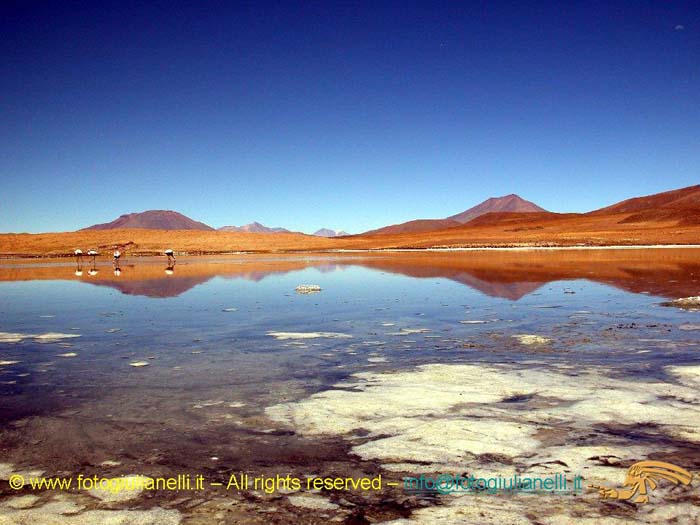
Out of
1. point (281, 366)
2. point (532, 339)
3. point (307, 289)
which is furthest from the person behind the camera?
point (307, 289)

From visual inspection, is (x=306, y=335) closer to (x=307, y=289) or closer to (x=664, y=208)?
(x=307, y=289)

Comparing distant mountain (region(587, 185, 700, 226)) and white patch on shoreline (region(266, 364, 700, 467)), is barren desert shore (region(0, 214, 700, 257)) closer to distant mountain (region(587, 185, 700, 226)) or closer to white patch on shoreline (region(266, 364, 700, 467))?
distant mountain (region(587, 185, 700, 226))

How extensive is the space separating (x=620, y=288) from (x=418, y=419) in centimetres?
1278

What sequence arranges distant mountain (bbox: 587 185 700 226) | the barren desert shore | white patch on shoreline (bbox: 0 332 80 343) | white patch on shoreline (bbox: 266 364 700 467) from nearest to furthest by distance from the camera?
white patch on shoreline (bbox: 266 364 700 467), white patch on shoreline (bbox: 0 332 80 343), the barren desert shore, distant mountain (bbox: 587 185 700 226)

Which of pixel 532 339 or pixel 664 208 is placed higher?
pixel 664 208

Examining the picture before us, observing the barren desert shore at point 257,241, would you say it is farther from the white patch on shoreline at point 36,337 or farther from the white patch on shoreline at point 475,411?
the white patch on shoreline at point 475,411

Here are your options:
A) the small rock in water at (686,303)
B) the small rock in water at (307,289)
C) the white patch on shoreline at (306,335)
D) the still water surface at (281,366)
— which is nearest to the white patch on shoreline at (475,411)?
the still water surface at (281,366)

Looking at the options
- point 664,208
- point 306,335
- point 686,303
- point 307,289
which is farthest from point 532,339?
point 664,208

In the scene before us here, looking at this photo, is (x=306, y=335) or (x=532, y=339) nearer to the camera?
(x=532, y=339)

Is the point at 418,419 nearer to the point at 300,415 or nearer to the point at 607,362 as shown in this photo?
the point at 300,415

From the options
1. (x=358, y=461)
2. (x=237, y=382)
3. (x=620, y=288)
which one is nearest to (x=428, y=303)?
(x=620, y=288)

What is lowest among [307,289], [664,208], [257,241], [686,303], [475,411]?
[475,411]

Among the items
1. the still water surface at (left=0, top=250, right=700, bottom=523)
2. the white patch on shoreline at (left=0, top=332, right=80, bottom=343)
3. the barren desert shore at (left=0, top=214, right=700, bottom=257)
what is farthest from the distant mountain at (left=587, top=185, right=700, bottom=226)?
the white patch on shoreline at (left=0, top=332, right=80, bottom=343)

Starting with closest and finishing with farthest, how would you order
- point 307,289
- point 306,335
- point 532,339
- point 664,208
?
1. point 532,339
2. point 306,335
3. point 307,289
4. point 664,208
